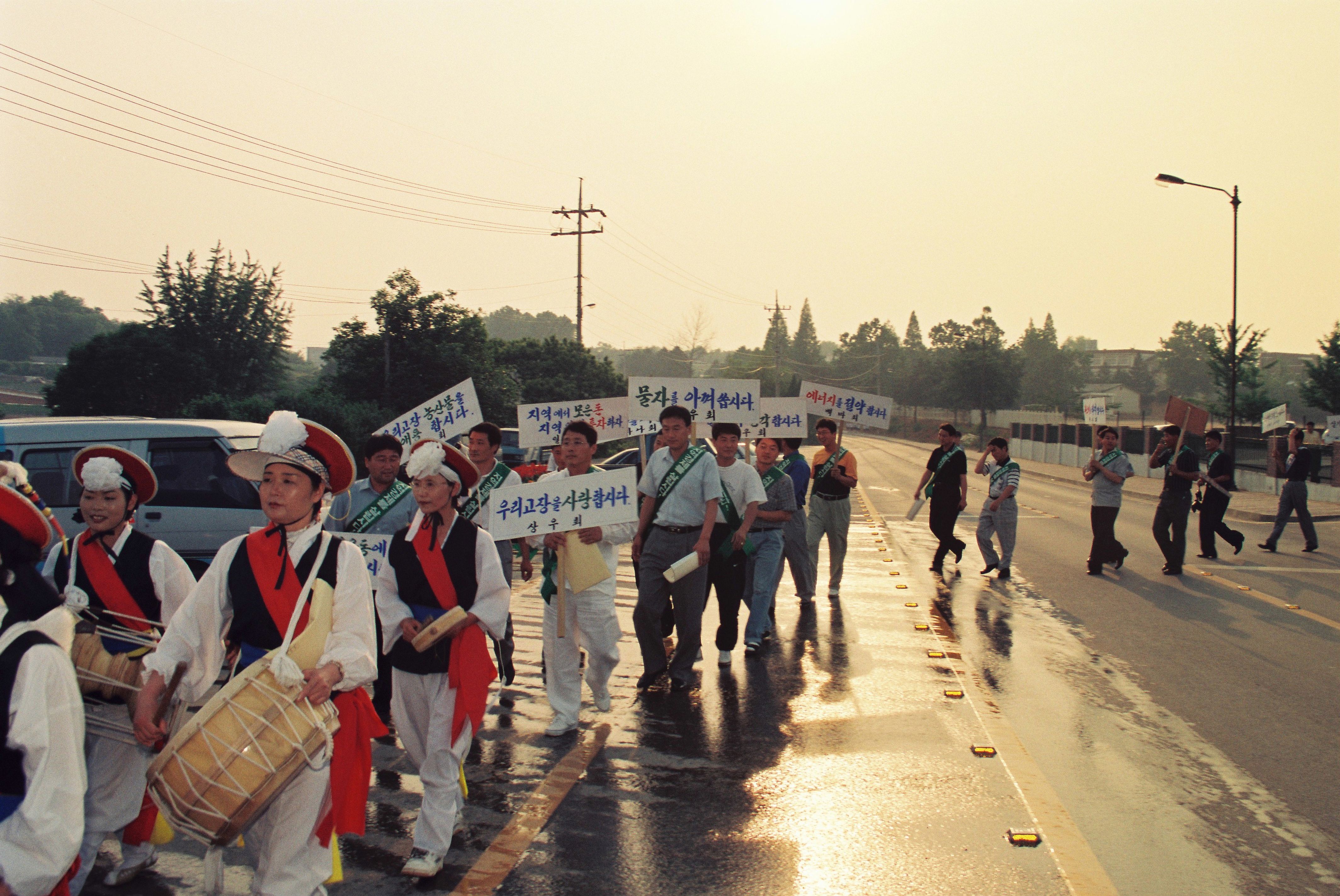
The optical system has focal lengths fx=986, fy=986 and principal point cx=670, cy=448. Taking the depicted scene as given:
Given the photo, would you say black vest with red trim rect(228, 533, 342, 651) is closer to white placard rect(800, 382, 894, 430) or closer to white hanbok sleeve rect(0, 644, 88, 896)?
→ white hanbok sleeve rect(0, 644, 88, 896)

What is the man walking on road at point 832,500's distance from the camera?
10289 millimetres

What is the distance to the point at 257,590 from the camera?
323 centimetres

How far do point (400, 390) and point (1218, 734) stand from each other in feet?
96.5

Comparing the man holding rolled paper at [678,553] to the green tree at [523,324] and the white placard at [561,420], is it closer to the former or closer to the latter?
the white placard at [561,420]

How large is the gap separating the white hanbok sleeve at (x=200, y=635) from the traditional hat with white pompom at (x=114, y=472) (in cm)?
86

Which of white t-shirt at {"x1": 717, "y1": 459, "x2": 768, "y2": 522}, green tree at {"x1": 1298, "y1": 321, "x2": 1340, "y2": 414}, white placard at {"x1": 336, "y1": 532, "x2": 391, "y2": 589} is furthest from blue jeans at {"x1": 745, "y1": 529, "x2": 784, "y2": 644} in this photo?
green tree at {"x1": 1298, "y1": 321, "x2": 1340, "y2": 414}

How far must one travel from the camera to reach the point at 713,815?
15.0 feet

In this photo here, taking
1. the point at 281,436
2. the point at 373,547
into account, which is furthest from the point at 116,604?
the point at 373,547

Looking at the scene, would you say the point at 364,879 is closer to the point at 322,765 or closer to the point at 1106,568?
the point at 322,765

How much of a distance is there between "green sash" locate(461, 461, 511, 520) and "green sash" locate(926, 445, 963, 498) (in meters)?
5.96

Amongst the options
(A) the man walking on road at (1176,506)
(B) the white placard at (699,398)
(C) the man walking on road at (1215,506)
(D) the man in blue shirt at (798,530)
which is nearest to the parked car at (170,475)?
(B) the white placard at (699,398)

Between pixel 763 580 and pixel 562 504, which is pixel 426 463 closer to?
pixel 562 504

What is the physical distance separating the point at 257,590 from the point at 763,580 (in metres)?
5.50

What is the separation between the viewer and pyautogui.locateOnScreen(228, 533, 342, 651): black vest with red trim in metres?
3.24
